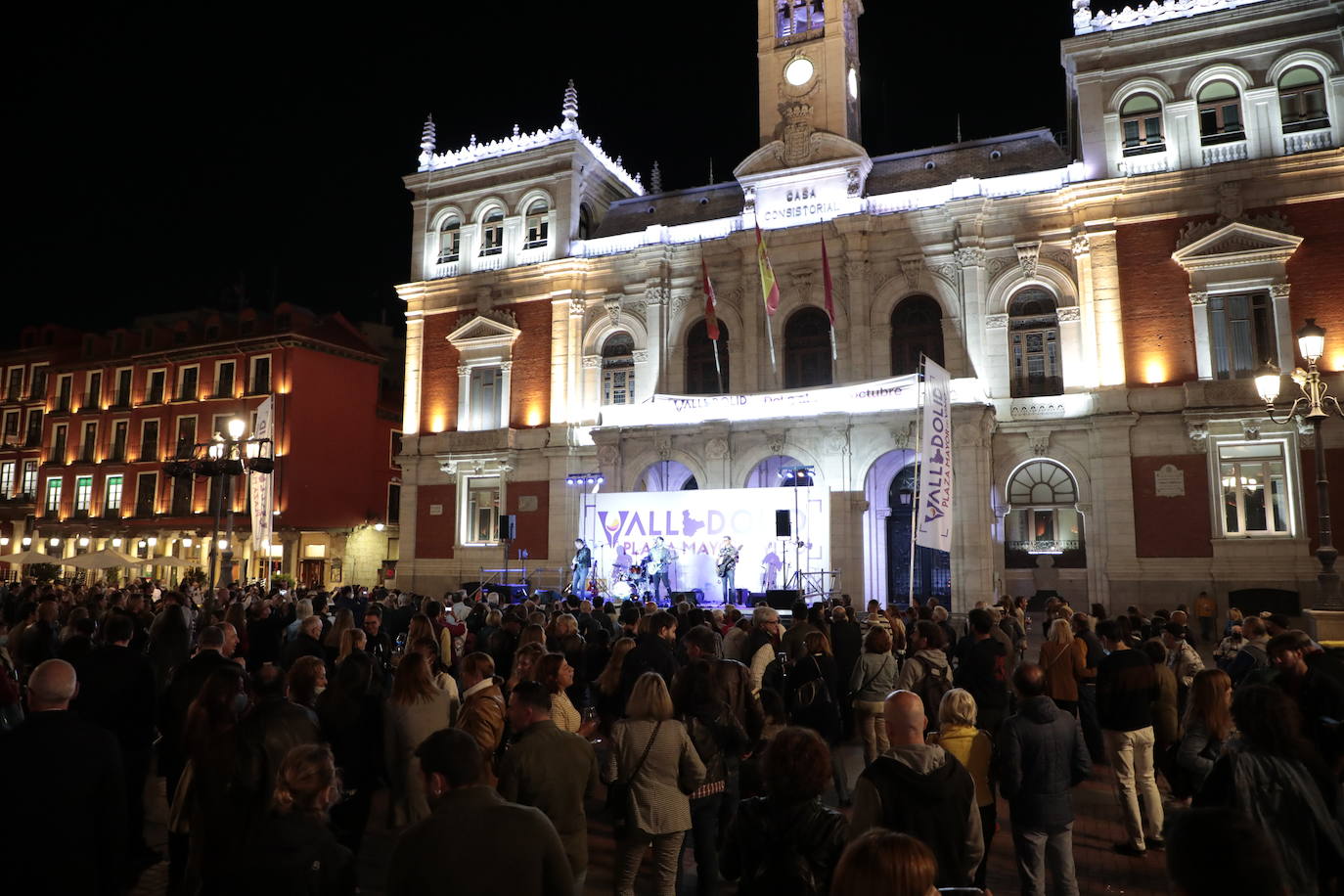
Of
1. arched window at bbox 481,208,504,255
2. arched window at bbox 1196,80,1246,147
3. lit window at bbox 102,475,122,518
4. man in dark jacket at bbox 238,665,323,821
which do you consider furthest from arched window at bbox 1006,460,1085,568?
lit window at bbox 102,475,122,518

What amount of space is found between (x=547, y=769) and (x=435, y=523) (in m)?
27.0

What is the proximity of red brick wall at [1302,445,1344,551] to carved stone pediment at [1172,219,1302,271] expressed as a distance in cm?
429

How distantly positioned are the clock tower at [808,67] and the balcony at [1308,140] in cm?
1129

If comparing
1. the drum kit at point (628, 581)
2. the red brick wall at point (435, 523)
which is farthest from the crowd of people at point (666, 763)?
the red brick wall at point (435, 523)

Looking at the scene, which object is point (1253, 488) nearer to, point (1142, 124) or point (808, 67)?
point (1142, 124)

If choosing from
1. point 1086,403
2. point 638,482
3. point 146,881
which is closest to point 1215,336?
point 1086,403

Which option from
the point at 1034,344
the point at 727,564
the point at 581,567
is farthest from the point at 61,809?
the point at 1034,344

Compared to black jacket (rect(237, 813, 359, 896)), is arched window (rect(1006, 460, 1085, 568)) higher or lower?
higher

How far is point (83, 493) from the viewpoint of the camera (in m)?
43.2

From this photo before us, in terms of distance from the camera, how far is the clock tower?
90.1 ft

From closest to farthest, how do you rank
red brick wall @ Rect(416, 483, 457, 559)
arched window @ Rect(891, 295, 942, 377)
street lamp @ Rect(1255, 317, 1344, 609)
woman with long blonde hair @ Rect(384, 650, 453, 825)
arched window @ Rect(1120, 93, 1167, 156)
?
1. woman with long blonde hair @ Rect(384, 650, 453, 825)
2. street lamp @ Rect(1255, 317, 1344, 609)
3. arched window @ Rect(1120, 93, 1167, 156)
4. arched window @ Rect(891, 295, 942, 377)
5. red brick wall @ Rect(416, 483, 457, 559)

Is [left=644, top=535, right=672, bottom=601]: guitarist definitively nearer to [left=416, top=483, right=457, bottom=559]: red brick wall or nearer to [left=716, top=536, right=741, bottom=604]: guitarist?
[left=716, top=536, right=741, bottom=604]: guitarist

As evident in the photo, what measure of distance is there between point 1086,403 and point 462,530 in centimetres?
1914

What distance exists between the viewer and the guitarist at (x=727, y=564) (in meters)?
22.3
